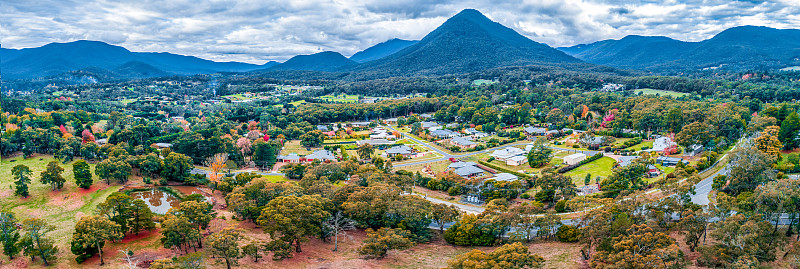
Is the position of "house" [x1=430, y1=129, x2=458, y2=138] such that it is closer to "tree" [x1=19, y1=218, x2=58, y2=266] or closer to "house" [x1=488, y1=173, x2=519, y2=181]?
"house" [x1=488, y1=173, x2=519, y2=181]

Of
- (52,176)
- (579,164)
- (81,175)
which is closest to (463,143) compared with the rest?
(579,164)

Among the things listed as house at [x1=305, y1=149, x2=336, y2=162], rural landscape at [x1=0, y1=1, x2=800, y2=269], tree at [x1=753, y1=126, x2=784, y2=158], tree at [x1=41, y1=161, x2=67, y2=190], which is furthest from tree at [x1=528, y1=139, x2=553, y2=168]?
tree at [x1=41, y1=161, x2=67, y2=190]

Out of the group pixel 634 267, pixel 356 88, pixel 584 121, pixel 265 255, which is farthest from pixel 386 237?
pixel 356 88

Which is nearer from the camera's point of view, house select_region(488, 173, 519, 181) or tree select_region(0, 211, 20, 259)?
tree select_region(0, 211, 20, 259)

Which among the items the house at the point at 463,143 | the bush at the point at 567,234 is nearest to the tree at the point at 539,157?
the house at the point at 463,143

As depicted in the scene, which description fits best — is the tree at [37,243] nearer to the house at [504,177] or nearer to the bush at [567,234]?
the bush at [567,234]
